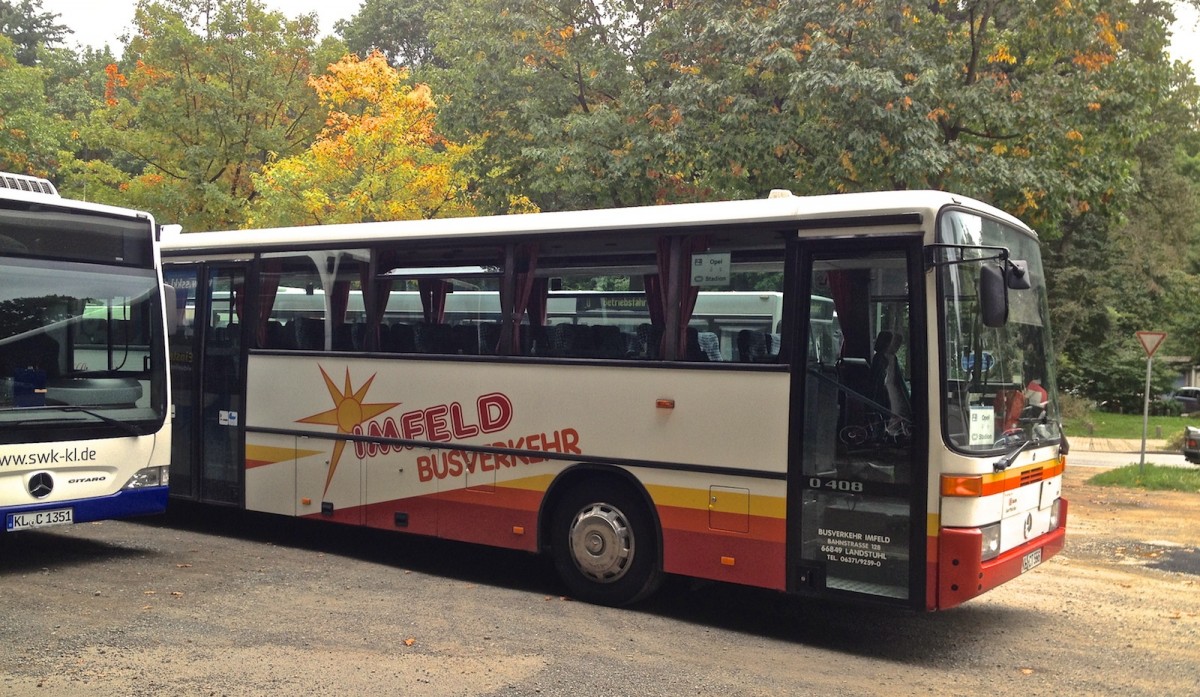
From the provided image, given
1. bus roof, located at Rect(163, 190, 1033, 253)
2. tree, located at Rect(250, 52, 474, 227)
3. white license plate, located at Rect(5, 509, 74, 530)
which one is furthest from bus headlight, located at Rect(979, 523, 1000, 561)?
tree, located at Rect(250, 52, 474, 227)

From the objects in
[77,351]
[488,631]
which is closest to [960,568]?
[488,631]

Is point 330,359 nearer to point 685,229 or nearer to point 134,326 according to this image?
point 134,326

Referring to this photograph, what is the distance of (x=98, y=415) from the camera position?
932 cm

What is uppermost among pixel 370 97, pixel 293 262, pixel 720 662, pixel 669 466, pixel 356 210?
pixel 370 97

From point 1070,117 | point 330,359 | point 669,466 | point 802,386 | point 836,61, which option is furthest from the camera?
point 1070,117

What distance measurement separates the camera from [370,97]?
27.9 metres

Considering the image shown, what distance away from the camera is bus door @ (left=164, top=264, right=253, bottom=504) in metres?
11.0

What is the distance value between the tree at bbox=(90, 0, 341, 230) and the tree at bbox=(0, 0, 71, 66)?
55.3 m

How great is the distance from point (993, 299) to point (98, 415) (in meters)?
6.94

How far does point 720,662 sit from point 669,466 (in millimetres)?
1653

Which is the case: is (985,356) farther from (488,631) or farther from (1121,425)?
(1121,425)

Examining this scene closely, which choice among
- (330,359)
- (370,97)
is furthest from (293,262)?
(370,97)

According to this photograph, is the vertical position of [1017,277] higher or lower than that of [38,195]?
lower

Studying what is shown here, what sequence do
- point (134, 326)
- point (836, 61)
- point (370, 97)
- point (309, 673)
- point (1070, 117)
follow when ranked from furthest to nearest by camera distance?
point (370, 97)
point (1070, 117)
point (836, 61)
point (134, 326)
point (309, 673)
